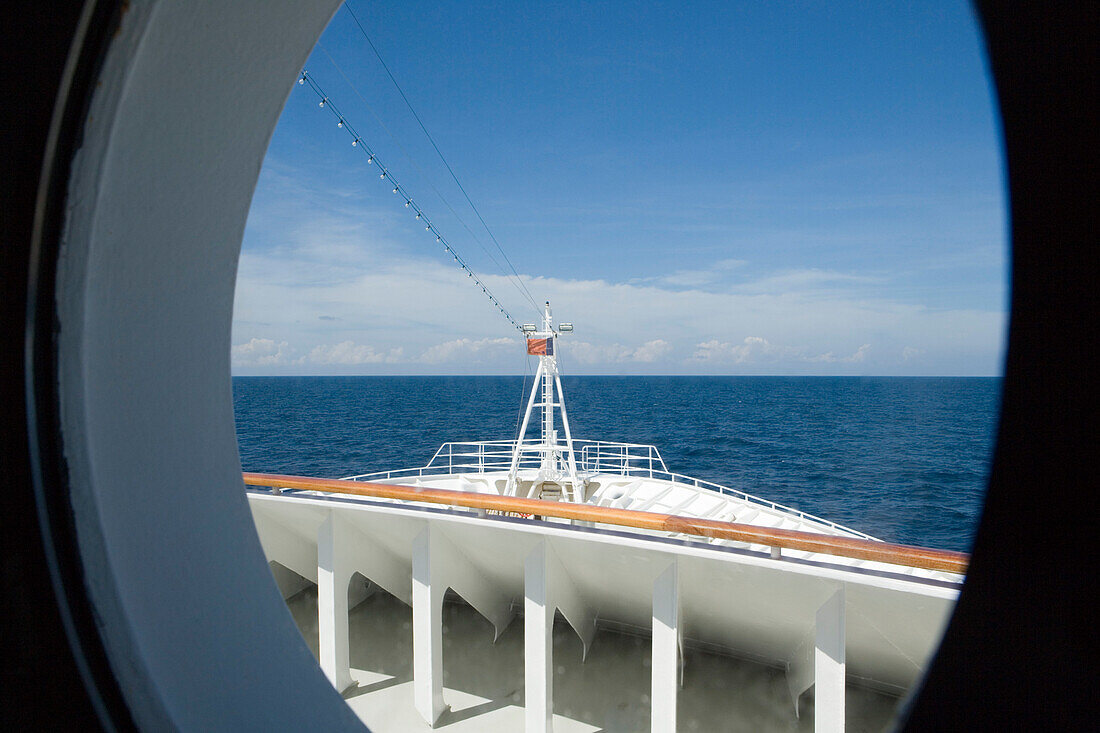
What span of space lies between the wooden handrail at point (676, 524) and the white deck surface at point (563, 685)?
2.19ft

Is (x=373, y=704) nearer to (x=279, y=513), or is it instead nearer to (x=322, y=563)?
(x=322, y=563)

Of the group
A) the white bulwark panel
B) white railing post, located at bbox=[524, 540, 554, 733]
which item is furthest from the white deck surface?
white railing post, located at bbox=[524, 540, 554, 733]

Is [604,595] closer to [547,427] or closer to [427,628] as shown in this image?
[427,628]

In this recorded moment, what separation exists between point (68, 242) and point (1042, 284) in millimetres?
774

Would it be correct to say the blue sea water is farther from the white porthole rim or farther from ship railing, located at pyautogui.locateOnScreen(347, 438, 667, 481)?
ship railing, located at pyautogui.locateOnScreen(347, 438, 667, 481)

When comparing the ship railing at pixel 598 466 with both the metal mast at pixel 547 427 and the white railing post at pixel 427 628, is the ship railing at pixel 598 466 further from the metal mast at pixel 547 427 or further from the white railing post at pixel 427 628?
the white railing post at pixel 427 628

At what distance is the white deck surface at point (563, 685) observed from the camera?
2096mm

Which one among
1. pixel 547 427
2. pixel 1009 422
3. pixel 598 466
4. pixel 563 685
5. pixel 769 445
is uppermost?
pixel 1009 422

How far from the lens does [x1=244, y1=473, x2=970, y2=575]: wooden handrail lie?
4.38 feet

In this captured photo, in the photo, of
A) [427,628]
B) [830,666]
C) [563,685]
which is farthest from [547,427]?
[830,666]

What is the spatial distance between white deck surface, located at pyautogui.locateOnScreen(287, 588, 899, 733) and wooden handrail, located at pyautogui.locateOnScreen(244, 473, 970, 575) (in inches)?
26.3

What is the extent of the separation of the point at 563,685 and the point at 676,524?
48.0 inches

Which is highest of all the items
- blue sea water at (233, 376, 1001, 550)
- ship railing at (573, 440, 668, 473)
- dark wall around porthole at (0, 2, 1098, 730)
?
dark wall around porthole at (0, 2, 1098, 730)

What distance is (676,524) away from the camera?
1.58m
